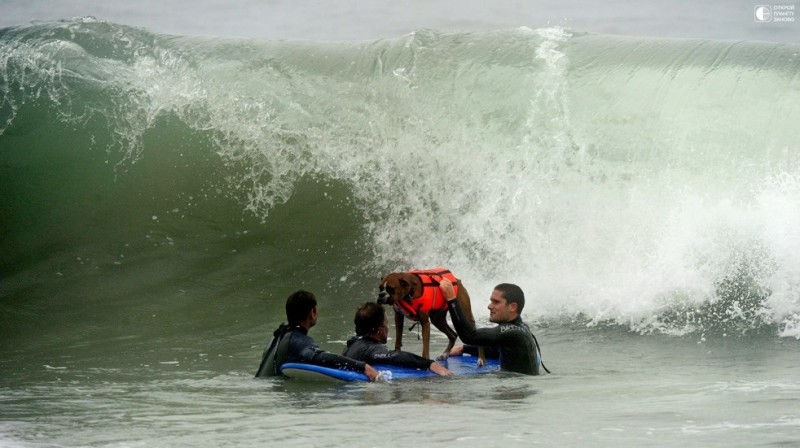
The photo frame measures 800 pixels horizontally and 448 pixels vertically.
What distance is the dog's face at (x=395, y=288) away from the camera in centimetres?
649

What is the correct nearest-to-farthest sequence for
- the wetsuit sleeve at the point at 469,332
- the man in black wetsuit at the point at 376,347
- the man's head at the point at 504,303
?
the wetsuit sleeve at the point at 469,332
the man in black wetsuit at the point at 376,347
the man's head at the point at 504,303

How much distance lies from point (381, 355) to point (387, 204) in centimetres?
476

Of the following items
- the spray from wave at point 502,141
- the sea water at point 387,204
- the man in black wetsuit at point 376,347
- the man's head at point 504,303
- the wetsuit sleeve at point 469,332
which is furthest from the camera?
the spray from wave at point 502,141

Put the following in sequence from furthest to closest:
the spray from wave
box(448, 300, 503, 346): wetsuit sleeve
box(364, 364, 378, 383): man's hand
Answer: the spray from wave
box(448, 300, 503, 346): wetsuit sleeve
box(364, 364, 378, 383): man's hand

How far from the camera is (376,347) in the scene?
6660 millimetres

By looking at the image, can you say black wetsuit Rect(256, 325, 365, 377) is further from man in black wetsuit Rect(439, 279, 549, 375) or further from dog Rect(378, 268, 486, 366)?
man in black wetsuit Rect(439, 279, 549, 375)

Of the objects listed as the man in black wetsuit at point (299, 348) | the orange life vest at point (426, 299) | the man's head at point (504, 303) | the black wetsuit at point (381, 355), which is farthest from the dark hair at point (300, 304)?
the man's head at point (504, 303)

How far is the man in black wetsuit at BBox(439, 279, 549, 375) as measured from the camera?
6523mm

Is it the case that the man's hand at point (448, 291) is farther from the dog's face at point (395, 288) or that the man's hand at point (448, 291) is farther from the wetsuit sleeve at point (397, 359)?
the wetsuit sleeve at point (397, 359)

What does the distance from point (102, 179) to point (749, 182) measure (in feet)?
23.3

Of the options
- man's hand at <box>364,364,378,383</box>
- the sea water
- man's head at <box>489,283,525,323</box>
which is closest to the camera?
man's hand at <box>364,364,378,383</box>

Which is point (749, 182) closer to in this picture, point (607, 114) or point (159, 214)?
point (607, 114)

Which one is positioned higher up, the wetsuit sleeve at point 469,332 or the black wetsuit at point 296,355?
the wetsuit sleeve at point 469,332

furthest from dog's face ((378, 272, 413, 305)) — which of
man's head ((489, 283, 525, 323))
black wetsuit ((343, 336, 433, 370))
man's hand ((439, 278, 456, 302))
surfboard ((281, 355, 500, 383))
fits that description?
Result: man's head ((489, 283, 525, 323))
